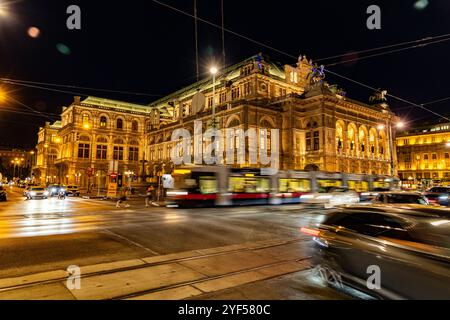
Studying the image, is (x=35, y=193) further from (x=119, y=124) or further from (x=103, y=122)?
(x=119, y=124)

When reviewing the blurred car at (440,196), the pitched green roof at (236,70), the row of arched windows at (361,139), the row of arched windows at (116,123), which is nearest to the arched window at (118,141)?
the row of arched windows at (116,123)

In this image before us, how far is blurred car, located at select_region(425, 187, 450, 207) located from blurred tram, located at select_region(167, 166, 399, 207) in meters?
7.68

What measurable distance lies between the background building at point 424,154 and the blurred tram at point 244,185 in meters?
60.5

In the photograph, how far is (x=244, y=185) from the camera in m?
22.3

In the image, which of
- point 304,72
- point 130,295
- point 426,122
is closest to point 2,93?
point 130,295

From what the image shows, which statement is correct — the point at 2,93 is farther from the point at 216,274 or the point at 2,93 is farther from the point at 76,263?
the point at 216,274

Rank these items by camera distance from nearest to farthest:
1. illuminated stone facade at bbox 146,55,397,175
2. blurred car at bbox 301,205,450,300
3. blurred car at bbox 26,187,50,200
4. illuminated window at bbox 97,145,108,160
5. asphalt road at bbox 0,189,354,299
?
blurred car at bbox 301,205,450,300, asphalt road at bbox 0,189,354,299, blurred car at bbox 26,187,50,200, illuminated stone facade at bbox 146,55,397,175, illuminated window at bbox 97,145,108,160

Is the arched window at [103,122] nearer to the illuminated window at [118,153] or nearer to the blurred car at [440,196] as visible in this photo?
the illuminated window at [118,153]

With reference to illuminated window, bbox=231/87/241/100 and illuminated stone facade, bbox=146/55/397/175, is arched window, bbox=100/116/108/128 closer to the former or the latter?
illuminated stone facade, bbox=146/55/397/175

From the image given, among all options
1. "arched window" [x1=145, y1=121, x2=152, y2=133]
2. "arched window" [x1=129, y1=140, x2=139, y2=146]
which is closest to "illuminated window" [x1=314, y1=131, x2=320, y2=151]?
"arched window" [x1=145, y1=121, x2=152, y2=133]

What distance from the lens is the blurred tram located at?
20344 millimetres

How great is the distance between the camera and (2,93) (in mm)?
18203

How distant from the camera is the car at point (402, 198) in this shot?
11083mm
